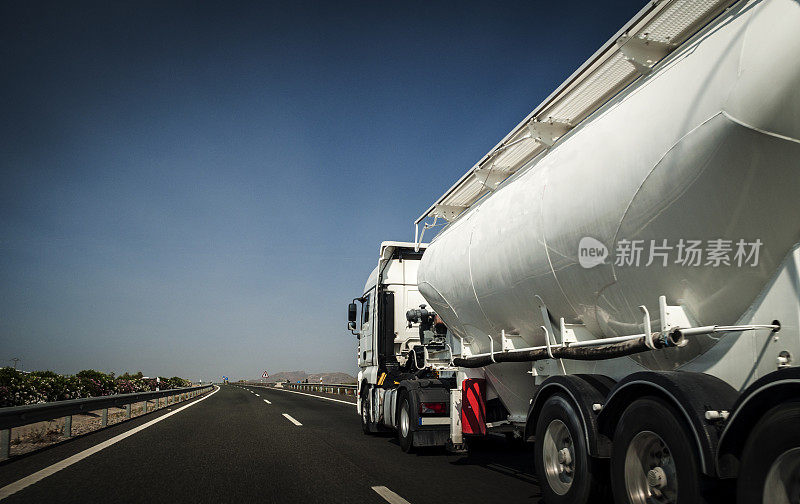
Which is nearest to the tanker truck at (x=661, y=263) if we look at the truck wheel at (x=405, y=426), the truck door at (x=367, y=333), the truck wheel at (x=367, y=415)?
the truck wheel at (x=405, y=426)

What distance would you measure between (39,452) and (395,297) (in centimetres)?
662

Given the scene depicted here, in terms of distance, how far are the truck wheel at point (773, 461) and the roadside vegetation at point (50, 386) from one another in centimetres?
1579

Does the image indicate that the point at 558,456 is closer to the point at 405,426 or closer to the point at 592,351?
the point at 592,351

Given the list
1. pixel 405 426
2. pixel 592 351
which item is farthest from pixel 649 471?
pixel 405 426

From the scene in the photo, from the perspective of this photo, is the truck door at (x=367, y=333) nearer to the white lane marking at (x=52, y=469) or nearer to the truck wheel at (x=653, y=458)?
the white lane marking at (x=52, y=469)

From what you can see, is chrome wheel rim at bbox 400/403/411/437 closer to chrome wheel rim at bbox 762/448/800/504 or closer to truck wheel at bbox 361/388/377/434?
truck wheel at bbox 361/388/377/434

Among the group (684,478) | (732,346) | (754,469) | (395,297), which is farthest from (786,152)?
(395,297)

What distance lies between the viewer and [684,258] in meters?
3.96

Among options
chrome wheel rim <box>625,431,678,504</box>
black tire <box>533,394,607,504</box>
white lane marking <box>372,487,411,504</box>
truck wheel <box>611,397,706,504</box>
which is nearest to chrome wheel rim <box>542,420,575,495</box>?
black tire <box>533,394,607,504</box>

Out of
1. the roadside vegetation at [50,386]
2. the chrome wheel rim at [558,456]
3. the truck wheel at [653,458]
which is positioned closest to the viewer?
the truck wheel at [653,458]

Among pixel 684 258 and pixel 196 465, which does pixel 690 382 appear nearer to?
pixel 684 258

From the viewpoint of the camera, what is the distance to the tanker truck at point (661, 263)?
10.7ft

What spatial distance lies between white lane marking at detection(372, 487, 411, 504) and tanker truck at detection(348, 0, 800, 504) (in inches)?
52.5

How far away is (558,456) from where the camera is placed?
5.15m
